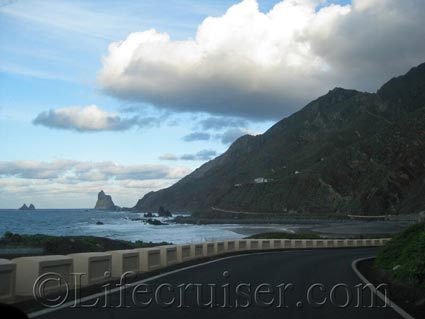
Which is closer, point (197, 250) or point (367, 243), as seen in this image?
point (197, 250)

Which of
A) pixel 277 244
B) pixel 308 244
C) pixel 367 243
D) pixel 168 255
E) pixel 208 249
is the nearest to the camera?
pixel 168 255

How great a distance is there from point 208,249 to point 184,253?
182 inches

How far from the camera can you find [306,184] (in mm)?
164625

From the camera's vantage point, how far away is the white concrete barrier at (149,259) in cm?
1969

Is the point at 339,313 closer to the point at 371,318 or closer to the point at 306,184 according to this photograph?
the point at 371,318

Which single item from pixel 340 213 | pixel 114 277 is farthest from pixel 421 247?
pixel 340 213

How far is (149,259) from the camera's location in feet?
66.1

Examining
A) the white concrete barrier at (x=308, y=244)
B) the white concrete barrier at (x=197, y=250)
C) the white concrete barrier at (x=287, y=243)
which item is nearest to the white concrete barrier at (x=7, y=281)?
the white concrete barrier at (x=197, y=250)

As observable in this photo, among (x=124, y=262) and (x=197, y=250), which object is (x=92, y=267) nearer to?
(x=124, y=262)

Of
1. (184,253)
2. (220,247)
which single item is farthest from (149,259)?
(220,247)

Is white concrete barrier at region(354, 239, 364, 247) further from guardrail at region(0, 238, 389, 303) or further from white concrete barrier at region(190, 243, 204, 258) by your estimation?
white concrete barrier at region(190, 243, 204, 258)

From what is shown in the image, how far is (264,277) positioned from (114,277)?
442 centimetres

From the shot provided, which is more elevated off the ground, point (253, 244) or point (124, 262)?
point (124, 262)

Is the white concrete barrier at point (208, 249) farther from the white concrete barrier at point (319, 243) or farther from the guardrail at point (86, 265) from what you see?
the white concrete barrier at point (319, 243)
